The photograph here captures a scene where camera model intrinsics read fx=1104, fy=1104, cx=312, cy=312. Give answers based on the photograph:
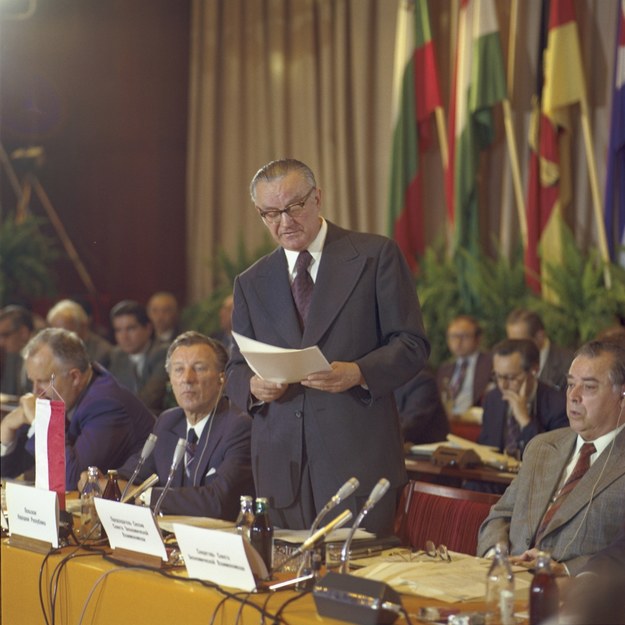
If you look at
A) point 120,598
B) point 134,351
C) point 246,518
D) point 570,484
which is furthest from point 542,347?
point 120,598

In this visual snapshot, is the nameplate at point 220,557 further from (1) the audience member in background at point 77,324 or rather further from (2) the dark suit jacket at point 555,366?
(1) the audience member in background at point 77,324

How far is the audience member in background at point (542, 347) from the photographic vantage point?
6.31 meters

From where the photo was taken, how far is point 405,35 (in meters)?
9.11

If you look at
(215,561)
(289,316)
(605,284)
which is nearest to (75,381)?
(289,316)

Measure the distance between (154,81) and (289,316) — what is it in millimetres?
7921

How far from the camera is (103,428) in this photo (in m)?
4.06

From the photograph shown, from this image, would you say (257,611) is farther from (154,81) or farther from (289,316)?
(154,81)

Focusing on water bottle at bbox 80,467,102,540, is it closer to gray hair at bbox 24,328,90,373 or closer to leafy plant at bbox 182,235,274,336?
gray hair at bbox 24,328,90,373

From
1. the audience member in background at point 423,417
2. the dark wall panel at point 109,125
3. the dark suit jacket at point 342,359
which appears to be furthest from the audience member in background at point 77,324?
the dark suit jacket at point 342,359

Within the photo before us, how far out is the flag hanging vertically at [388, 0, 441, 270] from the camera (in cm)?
905

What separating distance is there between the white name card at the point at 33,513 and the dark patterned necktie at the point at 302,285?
0.82 m

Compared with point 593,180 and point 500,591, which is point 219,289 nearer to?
point 593,180

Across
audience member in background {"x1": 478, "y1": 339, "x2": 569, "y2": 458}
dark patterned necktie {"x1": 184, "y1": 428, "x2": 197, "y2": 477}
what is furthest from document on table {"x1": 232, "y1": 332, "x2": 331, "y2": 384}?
audience member in background {"x1": 478, "y1": 339, "x2": 569, "y2": 458}

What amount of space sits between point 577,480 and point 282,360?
2.82 ft
